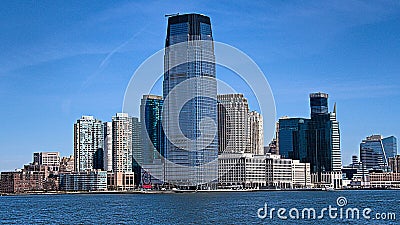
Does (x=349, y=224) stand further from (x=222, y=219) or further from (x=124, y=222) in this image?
(x=124, y=222)

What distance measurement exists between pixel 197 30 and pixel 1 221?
128m

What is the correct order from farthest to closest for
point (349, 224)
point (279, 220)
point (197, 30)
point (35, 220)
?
point (197, 30) < point (35, 220) < point (279, 220) < point (349, 224)

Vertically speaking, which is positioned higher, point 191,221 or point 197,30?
point 197,30

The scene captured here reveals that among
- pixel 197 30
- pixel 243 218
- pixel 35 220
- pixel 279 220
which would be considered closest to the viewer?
pixel 279 220

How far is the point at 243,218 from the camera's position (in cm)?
7244

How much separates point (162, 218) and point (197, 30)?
5021 inches

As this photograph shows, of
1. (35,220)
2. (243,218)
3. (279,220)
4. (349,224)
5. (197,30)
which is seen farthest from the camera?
(197,30)

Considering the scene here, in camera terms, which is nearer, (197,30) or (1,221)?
(1,221)

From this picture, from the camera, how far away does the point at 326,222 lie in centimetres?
6500

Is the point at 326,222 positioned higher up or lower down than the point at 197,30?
lower down

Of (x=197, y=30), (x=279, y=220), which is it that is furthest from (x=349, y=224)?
(x=197, y=30)

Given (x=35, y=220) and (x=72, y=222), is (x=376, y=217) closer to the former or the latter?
(x=72, y=222)

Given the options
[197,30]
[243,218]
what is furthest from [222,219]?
[197,30]

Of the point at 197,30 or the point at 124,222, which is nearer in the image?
the point at 124,222
